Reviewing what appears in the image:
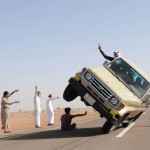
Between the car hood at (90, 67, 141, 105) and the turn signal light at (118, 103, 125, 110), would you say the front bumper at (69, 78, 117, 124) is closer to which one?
the turn signal light at (118, 103, 125, 110)

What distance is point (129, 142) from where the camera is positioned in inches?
460

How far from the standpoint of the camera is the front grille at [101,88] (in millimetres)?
13498

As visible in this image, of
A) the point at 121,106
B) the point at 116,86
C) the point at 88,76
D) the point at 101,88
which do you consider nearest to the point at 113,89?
the point at 101,88

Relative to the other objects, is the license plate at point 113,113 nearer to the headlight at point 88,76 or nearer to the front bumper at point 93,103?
the front bumper at point 93,103

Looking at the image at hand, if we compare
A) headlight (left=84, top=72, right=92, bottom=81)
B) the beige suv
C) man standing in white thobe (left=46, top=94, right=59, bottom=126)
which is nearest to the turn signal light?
the beige suv

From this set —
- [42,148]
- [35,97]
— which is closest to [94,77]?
[42,148]

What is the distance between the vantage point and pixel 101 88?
13688 mm

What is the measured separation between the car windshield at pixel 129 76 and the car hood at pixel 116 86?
10.7 inches

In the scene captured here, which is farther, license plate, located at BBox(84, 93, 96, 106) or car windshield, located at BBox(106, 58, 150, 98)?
car windshield, located at BBox(106, 58, 150, 98)

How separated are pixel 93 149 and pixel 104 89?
11.7 feet

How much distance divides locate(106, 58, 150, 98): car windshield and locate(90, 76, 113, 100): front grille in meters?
1.37

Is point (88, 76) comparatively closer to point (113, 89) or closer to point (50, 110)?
point (113, 89)

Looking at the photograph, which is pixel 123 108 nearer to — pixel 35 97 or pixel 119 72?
pixel 119 72

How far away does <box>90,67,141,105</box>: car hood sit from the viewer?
44.3 feet
